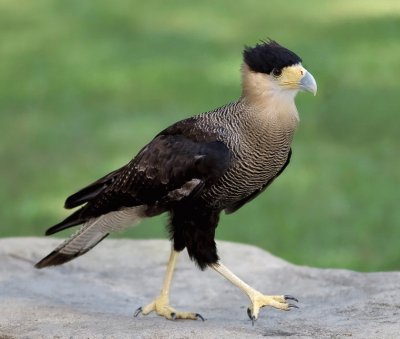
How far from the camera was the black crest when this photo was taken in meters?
4.78

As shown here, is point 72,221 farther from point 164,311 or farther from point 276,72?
point 276,72

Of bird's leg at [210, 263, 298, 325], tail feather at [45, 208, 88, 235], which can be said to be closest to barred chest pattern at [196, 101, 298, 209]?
bird's leg at [210, 263, 298, 325]

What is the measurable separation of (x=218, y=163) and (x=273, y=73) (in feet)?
1.66

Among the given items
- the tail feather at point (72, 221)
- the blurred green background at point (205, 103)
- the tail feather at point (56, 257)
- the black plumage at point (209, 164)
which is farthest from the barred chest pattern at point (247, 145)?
the blurred green background at point (205, 103)

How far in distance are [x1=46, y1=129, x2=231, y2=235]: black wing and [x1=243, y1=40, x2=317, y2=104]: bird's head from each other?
340mm

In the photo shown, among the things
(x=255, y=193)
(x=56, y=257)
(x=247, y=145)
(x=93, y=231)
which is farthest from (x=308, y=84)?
(x=56, y=257)

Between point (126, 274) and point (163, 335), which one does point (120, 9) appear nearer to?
point (126, 274)

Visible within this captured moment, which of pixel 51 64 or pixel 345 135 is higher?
pixel 51 64

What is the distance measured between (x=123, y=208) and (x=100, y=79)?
6658mm

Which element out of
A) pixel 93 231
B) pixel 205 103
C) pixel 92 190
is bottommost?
pixel 93 231

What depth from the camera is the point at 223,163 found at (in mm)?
4777

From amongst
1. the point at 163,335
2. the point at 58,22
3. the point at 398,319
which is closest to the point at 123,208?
the point at 163,335

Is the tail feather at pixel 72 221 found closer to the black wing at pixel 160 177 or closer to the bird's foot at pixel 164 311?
the black wing at pixel 160 177

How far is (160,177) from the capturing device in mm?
4988
